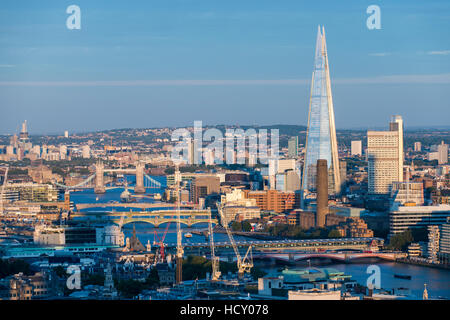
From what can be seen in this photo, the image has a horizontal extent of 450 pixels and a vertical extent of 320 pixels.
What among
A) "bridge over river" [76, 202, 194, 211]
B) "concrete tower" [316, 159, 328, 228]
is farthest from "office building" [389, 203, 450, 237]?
"bridge over river" [76, 202, 194, 211]

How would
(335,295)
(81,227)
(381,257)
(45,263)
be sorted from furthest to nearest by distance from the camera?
(81,227)
(381,257)
(45,263)
(335,295)

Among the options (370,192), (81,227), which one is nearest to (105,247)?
(81,227)

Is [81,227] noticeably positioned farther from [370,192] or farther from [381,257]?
[370,192]

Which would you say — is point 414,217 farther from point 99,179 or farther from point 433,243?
point 99,179

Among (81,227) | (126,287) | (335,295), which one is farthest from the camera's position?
(81,227)

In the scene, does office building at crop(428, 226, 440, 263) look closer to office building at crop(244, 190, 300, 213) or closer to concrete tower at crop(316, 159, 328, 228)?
concrete tower at crop(316, 159, 328, 228)

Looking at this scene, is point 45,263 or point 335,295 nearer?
point 335,295
